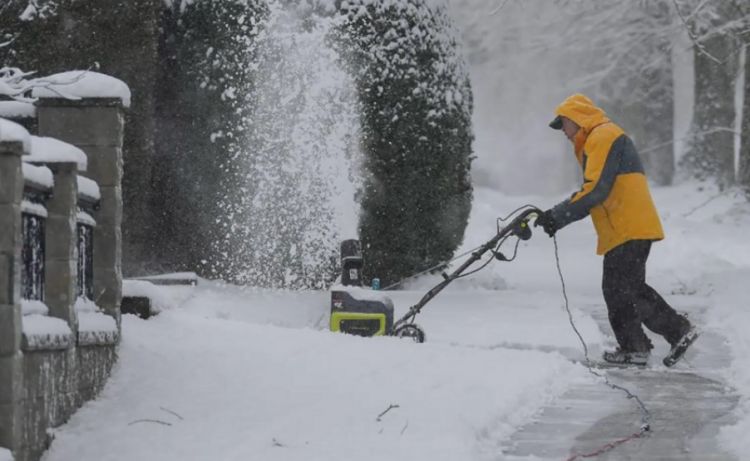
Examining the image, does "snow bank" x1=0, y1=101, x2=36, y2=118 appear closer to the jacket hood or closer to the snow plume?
the jacket hood

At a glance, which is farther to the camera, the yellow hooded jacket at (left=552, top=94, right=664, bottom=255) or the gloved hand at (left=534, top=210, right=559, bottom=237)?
the gloved hand at (left=534, top=210, right=559, bottom=237)

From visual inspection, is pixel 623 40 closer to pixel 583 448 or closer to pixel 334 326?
pixel 334 326

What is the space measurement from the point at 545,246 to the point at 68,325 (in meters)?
17.2

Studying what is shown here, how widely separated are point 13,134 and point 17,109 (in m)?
2.12

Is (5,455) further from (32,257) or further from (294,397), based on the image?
(294,397)

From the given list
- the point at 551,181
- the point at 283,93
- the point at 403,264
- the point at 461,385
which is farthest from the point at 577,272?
the point at 551,181

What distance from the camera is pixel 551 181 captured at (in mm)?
59938

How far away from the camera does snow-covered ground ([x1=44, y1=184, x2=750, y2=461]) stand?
19.6 ft

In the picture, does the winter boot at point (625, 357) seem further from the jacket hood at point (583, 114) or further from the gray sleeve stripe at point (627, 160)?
the jacket hood at point (583, 114)

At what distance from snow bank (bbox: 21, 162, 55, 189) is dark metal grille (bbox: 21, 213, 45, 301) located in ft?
0.56

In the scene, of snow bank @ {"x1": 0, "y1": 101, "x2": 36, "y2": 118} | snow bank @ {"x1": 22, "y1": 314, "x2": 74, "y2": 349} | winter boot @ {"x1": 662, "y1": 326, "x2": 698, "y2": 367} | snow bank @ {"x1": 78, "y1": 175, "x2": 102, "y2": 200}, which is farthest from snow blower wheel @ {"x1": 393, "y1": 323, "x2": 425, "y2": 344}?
snow bank @ {"x1": 22, "y1": 314, "x2": 74, "y2": 349}

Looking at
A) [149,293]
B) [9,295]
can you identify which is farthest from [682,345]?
[9,295]

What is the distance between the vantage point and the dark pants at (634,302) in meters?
8.95

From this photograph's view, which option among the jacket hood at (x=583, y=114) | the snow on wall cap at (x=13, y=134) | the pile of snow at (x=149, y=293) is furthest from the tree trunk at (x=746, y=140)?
the snow on wall cap at (x=13, y=134)
